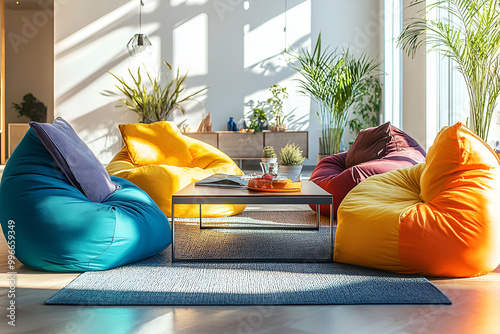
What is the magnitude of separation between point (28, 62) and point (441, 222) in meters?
10.4

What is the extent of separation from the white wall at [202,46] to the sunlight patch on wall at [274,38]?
0.06 feet

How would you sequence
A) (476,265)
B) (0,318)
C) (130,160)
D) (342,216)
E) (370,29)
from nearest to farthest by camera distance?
(0,318), (476,265), (342,216), (130,160), (370,29)

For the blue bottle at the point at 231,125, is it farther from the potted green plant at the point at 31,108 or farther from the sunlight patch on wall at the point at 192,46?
the potted green plant at the point at 31,108

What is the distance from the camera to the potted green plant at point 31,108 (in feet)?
35.1

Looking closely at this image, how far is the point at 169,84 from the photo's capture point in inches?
336

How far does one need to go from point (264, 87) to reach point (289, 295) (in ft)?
21.9

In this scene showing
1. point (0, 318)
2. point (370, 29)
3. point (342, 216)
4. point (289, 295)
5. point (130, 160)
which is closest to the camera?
point (0, 318)

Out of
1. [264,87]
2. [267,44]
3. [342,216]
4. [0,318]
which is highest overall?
[267,44]

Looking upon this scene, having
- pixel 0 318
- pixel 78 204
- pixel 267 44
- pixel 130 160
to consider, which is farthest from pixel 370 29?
pixel 0 318

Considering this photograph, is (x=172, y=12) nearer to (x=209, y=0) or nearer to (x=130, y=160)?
(x=209, y=0)

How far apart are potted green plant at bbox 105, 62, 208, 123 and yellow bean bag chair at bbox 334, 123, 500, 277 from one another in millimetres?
6019

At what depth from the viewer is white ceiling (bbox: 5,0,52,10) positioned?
396 inches

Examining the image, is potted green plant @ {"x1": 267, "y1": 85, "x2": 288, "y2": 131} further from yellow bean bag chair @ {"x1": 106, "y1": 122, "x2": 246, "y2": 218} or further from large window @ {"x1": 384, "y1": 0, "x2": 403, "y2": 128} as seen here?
yellow bean bag chair @ {"x1": 106, "y1": 122, "x2": 246, "y2": 218}

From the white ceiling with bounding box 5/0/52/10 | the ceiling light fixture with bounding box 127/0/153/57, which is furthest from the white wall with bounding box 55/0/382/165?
the white ceiling with bounding box 5/0/52/10
